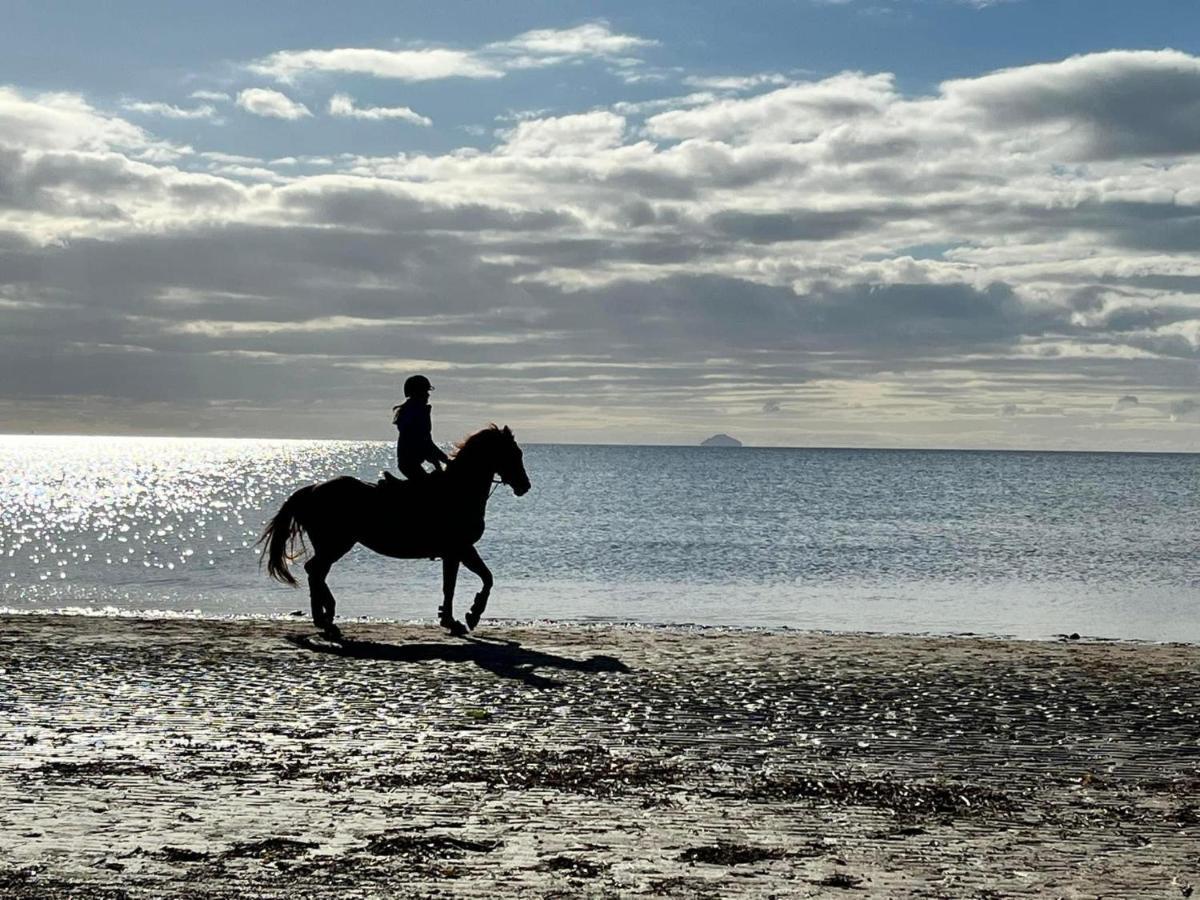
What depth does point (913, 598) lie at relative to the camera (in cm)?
3106

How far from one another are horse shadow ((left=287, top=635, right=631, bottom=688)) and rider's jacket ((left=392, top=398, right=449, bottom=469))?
241cm

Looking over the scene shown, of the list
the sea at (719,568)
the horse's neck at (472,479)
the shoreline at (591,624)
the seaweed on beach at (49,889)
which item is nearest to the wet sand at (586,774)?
the seaweed on beach at (49,889)

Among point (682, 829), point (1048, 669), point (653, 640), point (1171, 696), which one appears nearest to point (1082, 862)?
point (682, 829)

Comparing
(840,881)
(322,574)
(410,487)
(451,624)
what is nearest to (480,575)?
(451,624)

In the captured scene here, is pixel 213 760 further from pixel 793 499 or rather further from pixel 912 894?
pixel 793 499

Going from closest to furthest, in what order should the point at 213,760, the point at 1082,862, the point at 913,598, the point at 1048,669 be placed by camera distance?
1. the point at 1082,862
2. the point at 213,760
3. the point at 1048,669
4. the point at 913,598

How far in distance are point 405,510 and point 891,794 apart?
9932 millimetres

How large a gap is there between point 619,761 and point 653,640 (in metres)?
8.16

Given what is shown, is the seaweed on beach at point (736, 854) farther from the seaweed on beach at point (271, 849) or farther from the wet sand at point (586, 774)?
the seaweed on beach at point (271, 849)

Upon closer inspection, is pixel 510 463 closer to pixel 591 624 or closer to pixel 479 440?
pixel 479 440

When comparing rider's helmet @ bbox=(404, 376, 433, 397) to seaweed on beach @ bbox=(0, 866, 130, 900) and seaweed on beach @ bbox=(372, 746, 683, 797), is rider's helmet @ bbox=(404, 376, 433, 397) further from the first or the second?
seaweed on beach @ bbox=(0, 866, 130, 900)

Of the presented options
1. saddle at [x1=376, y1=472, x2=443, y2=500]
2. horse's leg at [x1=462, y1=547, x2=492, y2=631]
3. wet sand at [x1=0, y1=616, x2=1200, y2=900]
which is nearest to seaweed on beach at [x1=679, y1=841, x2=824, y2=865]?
wet sand at [x1=0, y1=616, x2=1200, y2=900]

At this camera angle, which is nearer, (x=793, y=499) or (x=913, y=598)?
(x=913, y=598)

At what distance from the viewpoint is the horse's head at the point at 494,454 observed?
17859 millimetres
